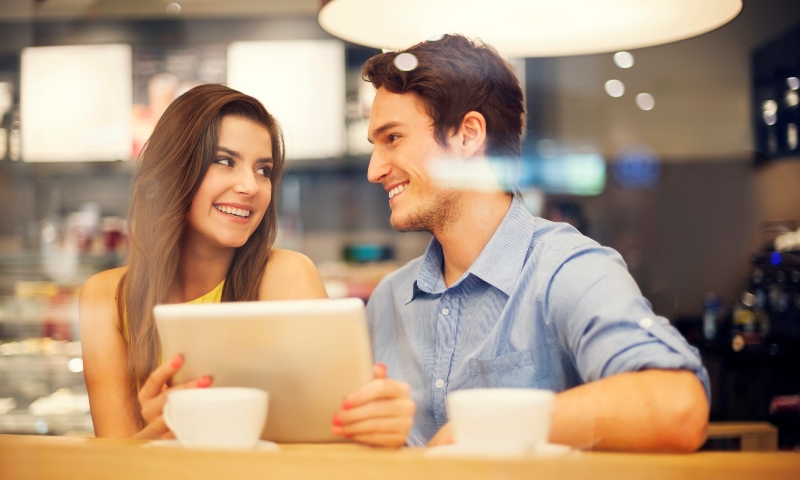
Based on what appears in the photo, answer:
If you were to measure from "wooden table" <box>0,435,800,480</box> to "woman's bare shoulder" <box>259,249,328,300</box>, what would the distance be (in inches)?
14.8

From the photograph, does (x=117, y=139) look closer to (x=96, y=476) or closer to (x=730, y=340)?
(x=96, y=476)

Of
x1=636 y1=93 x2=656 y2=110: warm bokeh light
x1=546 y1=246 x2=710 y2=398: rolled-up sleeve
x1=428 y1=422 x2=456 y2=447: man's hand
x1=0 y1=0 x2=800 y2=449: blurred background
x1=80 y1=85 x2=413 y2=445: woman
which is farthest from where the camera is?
x1=636 y1=93 x2=656 y2=110: warm bokeh light

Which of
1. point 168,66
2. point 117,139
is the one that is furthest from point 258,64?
point 117,139

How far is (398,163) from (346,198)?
0.57 meters

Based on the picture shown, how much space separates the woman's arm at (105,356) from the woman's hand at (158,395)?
3.7 inches

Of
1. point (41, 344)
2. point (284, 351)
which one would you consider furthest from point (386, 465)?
point (41, 344)

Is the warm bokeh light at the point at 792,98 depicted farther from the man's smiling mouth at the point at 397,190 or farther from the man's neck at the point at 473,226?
the man's smiling mouth at the point at 397,190

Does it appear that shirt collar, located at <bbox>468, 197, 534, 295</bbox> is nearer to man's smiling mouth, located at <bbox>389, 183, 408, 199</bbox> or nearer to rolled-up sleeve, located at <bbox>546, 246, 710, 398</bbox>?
rolled-up sleeve, located at <bbox>546, 246, 710, 398</bbox>

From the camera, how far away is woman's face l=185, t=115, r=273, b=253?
1021mm

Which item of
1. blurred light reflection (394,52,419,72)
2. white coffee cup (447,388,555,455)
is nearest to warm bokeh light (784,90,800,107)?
blurred light reflection (394,52,419,72)

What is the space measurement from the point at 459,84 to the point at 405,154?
0.50 ft

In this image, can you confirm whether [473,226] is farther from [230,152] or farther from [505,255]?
[230,152]

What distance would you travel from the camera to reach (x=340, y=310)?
0.79 meters

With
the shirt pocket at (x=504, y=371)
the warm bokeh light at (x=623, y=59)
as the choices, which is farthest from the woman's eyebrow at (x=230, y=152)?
the warm bokeh light at (x=623, y=59)
